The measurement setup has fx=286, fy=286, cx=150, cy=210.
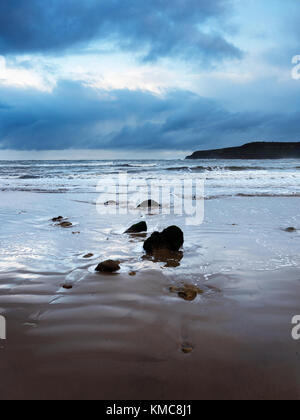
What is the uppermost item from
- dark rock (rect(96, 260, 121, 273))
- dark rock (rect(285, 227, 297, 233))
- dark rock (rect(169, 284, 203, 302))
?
dark rock (rect(285, 227, 297, 233))

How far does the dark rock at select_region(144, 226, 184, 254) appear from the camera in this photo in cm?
369

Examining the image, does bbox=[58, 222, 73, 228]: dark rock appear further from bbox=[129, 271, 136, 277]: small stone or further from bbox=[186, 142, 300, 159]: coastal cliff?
bbox=[186, 142, 300, 159]: coastal cliff

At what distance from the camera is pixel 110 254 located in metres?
3.61

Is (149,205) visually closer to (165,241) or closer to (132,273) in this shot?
(165,241)

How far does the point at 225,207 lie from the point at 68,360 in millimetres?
6299

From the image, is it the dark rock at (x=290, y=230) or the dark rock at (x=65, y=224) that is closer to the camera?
the dark rock at (x=290, y=230)

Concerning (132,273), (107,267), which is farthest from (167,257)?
(107,267)

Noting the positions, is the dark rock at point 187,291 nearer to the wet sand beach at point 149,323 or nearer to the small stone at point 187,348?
the wet sand beach at point 149,323

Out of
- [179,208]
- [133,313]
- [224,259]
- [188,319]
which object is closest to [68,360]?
[133,313]

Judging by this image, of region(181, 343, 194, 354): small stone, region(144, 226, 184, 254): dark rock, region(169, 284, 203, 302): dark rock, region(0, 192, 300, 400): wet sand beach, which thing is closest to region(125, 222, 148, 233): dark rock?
region(0, 192, 300, 400): wet sand beach

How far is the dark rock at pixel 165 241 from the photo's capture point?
369 centimetres

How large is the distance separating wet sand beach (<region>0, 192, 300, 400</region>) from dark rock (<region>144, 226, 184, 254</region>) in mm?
145

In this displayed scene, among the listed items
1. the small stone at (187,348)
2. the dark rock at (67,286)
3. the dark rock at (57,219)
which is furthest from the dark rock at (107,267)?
the dark rock at (57,219)

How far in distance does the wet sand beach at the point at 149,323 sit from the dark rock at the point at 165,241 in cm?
15
